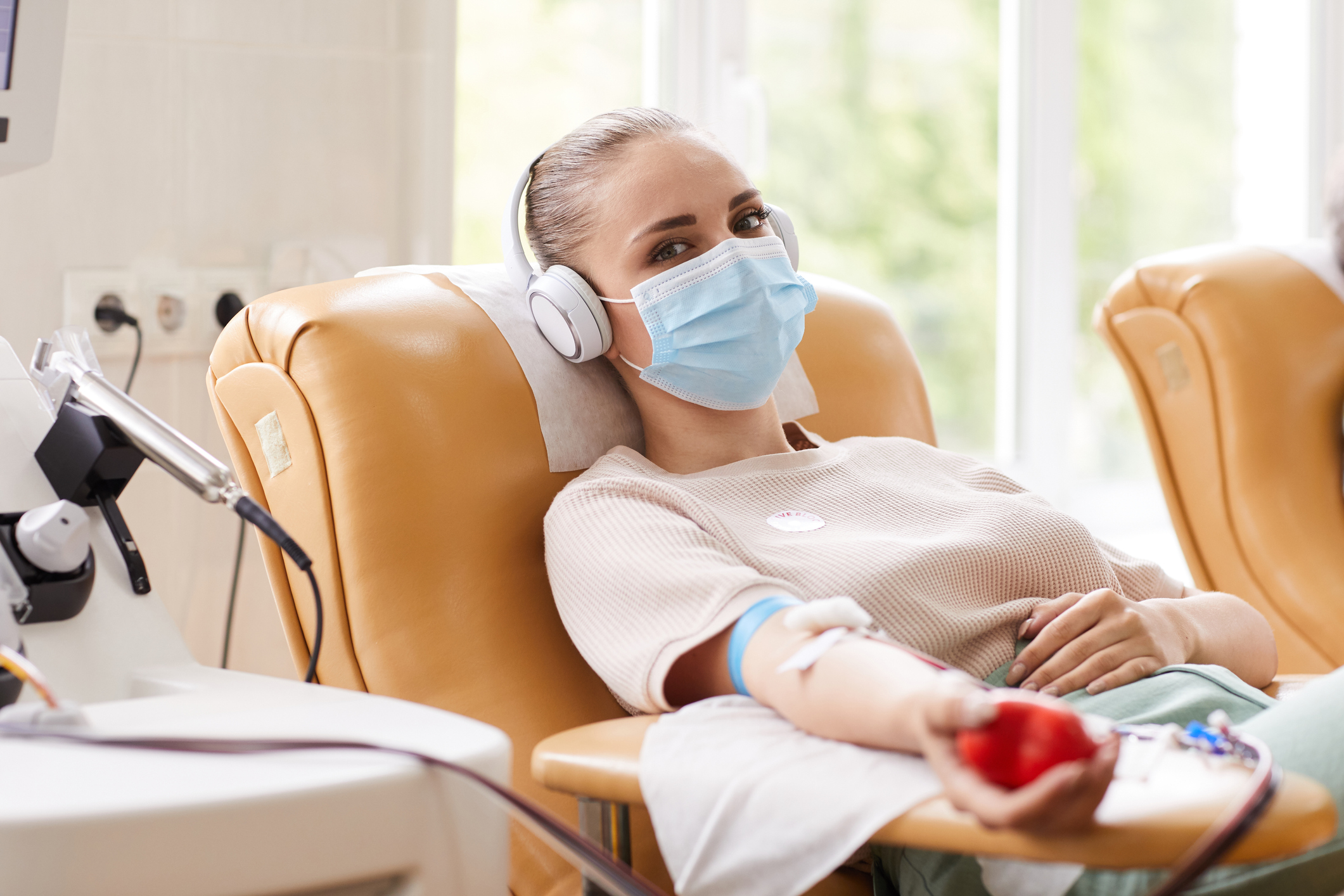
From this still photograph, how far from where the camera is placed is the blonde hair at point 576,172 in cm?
130

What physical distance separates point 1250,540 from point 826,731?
47.7 inches

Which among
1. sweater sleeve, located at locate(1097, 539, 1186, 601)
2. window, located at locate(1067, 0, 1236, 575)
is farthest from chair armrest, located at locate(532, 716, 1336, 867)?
window, located at locate(1067, 0, 1236, 575)

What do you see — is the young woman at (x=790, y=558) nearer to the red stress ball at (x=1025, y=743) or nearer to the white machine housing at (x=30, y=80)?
the red stress ball at (x=1025, y=743)

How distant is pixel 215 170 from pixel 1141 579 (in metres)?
1.40

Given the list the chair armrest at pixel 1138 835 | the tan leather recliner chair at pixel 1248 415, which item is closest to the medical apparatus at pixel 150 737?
the chair armrest at pixel 1138 835

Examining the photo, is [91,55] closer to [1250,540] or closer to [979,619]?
[979,619]

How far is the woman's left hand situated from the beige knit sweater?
0.03 m

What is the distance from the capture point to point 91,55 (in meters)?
1.73

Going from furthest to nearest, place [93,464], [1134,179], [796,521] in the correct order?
[1134,179] < [796,521] < [93,464]

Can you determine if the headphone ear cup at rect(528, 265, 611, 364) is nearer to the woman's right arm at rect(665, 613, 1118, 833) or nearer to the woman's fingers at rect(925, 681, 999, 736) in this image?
the woman's right arm at rect(665, 613, 1118, 833)

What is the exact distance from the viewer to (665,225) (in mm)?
1258

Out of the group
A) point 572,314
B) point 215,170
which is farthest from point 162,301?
point 572,314

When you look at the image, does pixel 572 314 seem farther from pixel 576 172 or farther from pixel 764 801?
pixel 764 801

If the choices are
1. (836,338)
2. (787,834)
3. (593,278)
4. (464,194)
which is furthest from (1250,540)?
(464,194)
